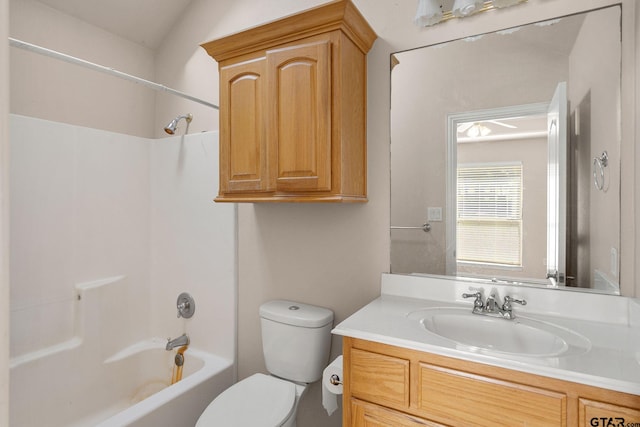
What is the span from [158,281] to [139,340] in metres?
0.41

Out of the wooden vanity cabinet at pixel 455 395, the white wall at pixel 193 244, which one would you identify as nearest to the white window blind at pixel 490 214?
the wooden vanity cabinet at pixel 455 395

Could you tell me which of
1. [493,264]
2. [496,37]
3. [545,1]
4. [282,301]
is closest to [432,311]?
[493,264]

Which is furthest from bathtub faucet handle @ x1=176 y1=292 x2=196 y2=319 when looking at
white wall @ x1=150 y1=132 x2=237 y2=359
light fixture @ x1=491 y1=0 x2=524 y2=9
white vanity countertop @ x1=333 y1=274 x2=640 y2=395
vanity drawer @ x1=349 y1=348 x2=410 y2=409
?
light fixture @ x1=491 y1=0 x2=524 y2=9

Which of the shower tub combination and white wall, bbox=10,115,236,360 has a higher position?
white wall, bbox=10,115,236,360

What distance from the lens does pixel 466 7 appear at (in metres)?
1.51

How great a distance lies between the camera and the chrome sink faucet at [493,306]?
54.7 inches

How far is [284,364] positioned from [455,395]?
3.01 feet

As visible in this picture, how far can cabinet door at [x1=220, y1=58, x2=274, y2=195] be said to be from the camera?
1.68m

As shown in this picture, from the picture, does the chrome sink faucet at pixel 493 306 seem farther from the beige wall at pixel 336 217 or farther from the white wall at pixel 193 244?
the white wall at pixel 193 244

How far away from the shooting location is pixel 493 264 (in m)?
1.55

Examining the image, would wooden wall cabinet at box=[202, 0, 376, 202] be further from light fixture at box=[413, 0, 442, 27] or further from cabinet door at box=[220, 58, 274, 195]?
light fixture at box=[413, 0, 442, 27]

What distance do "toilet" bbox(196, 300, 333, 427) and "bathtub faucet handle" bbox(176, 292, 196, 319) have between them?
2.24 feet

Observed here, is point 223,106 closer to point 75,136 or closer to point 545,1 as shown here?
point 75,136

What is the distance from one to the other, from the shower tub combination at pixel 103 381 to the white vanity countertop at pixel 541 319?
105 cm
